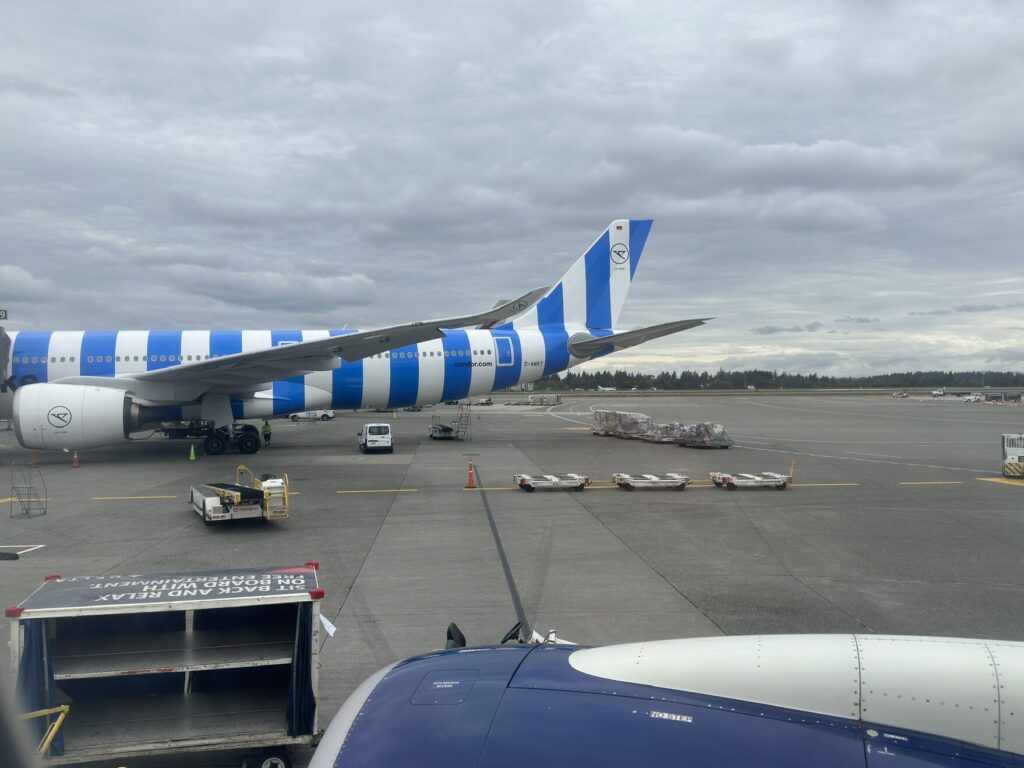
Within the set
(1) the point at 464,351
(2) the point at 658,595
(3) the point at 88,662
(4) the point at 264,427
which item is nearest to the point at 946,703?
(3) the point at 88,662

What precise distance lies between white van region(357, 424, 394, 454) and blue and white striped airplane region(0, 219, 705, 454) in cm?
155

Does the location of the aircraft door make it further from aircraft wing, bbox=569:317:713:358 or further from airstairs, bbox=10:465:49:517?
airstairs, bbox=10:465:49:517

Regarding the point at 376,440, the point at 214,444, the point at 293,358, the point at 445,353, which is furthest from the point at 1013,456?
the point at 214,444

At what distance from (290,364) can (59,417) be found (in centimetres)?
652

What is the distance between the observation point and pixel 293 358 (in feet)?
74.2

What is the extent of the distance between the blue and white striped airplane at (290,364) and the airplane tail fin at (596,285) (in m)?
0.04

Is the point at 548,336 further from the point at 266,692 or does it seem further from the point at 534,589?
the point at 266,692

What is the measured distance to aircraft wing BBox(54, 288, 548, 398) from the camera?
65.7 feet

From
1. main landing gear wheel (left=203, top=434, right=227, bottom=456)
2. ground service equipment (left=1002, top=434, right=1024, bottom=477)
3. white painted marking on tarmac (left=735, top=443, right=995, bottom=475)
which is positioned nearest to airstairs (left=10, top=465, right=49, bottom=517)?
main landing gear wheel (left=203, top=434, right=227, bottom=456)

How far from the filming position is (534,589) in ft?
32.0

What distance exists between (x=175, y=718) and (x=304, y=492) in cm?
1253

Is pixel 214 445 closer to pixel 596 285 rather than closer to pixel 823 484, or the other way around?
pixel 596 285

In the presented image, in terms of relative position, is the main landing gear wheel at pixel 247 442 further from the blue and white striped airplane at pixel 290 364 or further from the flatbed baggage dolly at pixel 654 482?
the flatbed baggage dolly at pixel 654 482

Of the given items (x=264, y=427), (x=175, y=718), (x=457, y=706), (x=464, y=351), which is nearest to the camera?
(x=457, y=706)
